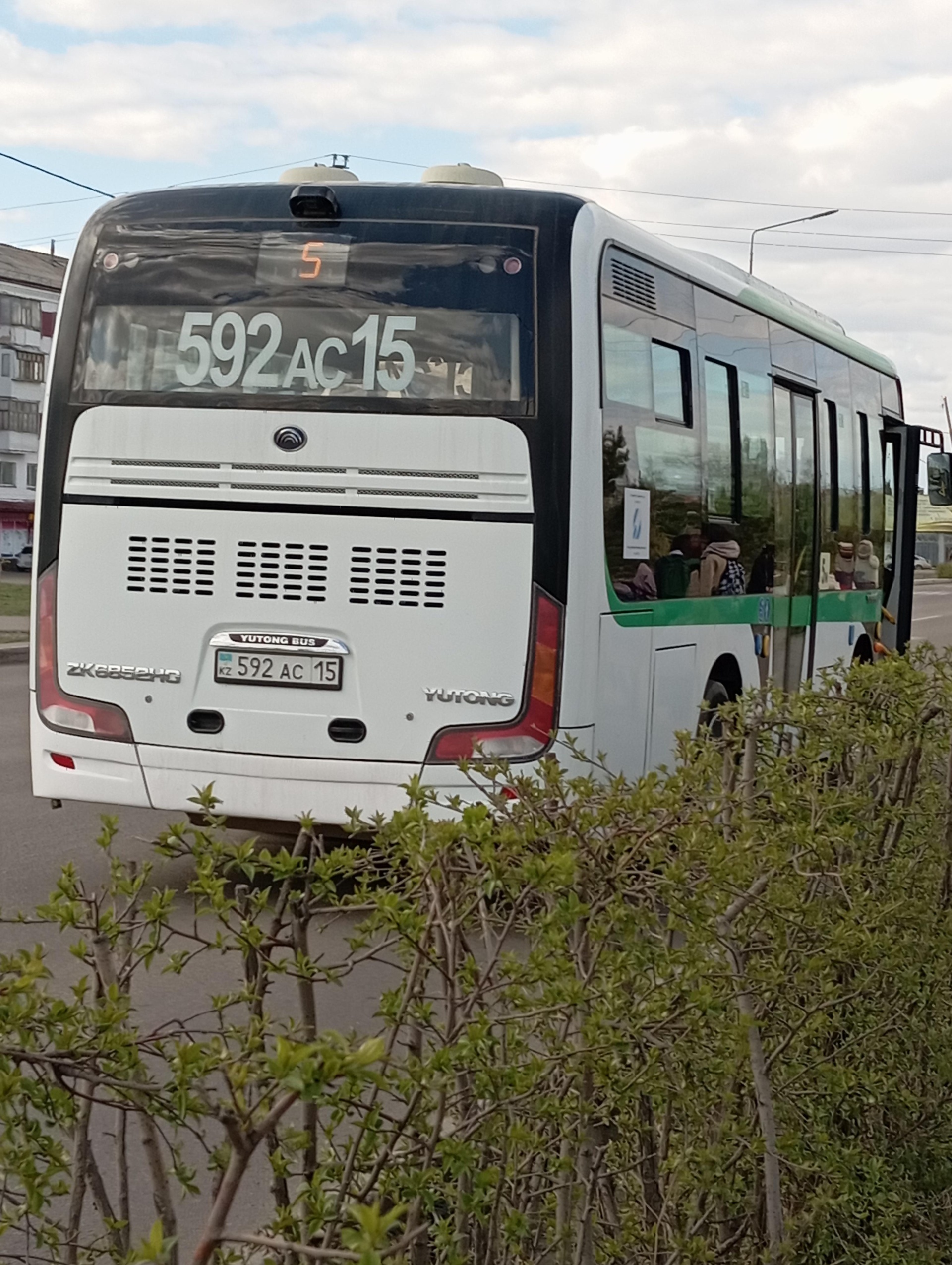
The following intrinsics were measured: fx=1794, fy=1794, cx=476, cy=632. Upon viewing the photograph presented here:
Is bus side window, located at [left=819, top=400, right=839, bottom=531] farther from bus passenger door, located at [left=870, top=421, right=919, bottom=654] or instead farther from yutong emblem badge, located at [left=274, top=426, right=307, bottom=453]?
yutong emblem badge, located at [left=274, top=426, right=307, bottom=453]

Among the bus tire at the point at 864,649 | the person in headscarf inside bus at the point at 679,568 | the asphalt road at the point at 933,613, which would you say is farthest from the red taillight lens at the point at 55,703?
the asphalt road at the point at 933,613

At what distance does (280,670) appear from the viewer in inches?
312

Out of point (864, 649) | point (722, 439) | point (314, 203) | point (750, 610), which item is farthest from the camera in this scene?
point (864, 649)

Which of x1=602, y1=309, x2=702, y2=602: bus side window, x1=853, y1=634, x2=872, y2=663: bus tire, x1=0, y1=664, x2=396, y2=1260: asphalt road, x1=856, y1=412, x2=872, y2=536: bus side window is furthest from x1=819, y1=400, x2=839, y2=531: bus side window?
x1=0, y1=664, x2=396, y2=1260: asphalt road

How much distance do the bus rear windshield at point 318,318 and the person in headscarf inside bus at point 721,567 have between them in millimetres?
2409

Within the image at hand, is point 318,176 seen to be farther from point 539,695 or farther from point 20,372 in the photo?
point 20,372

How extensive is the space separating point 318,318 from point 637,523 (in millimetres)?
1797

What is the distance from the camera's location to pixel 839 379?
14.1 meters

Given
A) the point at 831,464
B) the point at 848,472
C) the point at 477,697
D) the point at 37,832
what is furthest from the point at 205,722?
the point at 848,472

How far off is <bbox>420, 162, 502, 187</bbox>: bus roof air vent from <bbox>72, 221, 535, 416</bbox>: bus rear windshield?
2.13ft

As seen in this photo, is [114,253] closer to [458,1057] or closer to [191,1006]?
[191,1006]

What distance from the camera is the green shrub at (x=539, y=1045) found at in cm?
219

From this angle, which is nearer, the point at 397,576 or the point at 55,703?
the point at 397,576

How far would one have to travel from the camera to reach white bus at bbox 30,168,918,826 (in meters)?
7.78
